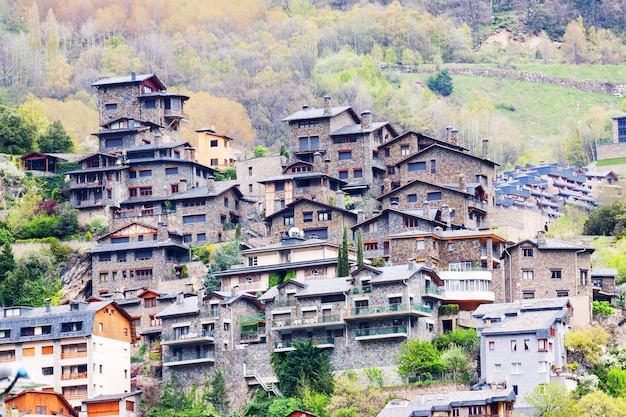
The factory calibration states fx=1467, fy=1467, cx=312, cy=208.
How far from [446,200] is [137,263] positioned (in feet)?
68.8

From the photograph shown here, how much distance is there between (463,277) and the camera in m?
86.0

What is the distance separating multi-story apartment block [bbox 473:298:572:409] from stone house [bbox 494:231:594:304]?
21.4 ft

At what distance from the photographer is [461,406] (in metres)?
73.1

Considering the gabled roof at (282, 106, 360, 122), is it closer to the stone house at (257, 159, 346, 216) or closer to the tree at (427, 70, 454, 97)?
the stone house at (257, 159, 346, 216)

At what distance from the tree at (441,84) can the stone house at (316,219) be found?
307 ft

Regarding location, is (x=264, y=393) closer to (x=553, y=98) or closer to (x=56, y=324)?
(x=56, y=324)

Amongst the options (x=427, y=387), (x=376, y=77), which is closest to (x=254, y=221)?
(x=427, y=387)

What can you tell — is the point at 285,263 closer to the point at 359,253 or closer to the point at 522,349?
the point at 359,253

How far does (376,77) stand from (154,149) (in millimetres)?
86140

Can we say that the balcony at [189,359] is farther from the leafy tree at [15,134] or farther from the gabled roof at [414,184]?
the leafy tree at [15,134]

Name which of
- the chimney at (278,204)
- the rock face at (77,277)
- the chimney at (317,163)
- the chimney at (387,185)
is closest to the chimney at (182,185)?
the chimney at (278,204)

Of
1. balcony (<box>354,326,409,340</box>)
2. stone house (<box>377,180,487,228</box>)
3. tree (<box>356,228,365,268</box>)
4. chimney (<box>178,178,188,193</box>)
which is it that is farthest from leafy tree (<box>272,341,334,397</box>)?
chimney (<box>178,178,188,193</box>)

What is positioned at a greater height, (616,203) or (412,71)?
(412,71)

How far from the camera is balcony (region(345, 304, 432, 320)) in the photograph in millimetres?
80812
